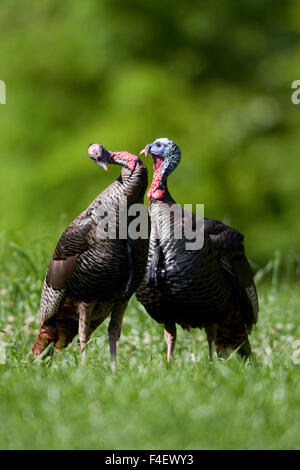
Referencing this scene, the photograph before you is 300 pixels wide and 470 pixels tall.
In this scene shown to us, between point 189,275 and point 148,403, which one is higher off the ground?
point 189,275

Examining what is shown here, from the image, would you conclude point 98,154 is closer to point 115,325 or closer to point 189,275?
point 189,275

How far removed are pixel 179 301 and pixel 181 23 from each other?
744cm

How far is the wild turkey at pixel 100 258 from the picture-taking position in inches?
175

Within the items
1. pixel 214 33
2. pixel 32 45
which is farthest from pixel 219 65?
pixel 32 45

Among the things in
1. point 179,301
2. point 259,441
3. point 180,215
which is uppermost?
point 180,215

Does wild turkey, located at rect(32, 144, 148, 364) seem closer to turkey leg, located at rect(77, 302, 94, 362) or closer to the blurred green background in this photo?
turkey leg, located at rect(77, 302, 94, 362)

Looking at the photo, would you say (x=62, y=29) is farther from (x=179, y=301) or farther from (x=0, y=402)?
(x=0, y=402)

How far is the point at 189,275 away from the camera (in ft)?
15.7

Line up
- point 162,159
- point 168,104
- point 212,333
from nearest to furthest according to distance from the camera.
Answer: point 162,159 < point 212,333 < point 168,104

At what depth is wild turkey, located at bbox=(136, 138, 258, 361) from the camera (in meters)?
4.82

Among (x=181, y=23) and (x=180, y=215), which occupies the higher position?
(x=181, y=23)

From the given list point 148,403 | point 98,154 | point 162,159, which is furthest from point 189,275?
point 148,403

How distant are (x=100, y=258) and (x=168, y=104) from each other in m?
6.96

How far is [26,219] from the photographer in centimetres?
1086
